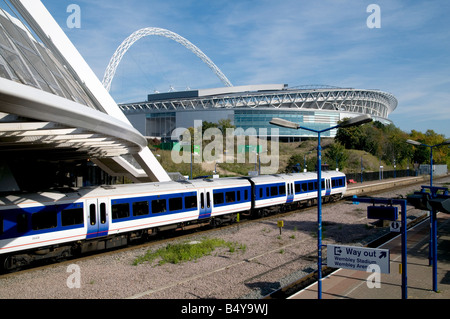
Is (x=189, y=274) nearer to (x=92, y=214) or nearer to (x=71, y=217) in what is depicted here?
(x=92, y=214)

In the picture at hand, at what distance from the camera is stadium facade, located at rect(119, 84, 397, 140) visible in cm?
10106

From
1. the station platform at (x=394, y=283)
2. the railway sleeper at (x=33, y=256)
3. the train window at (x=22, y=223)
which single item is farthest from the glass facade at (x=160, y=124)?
the station platform at (x=394, y=283)

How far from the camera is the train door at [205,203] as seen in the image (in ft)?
75.8

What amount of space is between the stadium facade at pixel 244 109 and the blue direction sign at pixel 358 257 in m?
85.2

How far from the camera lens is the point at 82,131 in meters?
12.6

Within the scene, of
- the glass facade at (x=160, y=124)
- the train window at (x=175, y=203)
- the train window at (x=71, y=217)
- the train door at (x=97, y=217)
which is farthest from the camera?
the glass facade at (x=160, y=124)

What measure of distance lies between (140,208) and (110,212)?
1.90 metres

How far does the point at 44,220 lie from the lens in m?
15.8

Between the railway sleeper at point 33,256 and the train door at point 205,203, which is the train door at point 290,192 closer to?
the train door at point 205,203

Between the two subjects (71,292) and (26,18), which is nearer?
(71,292)

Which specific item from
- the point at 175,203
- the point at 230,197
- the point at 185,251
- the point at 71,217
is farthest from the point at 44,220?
the point at 230,197

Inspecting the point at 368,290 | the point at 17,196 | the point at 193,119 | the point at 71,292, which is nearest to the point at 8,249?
the point at 17,196

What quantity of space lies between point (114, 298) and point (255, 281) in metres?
5.39

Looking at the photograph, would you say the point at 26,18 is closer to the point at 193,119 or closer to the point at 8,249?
the point at 8,249
